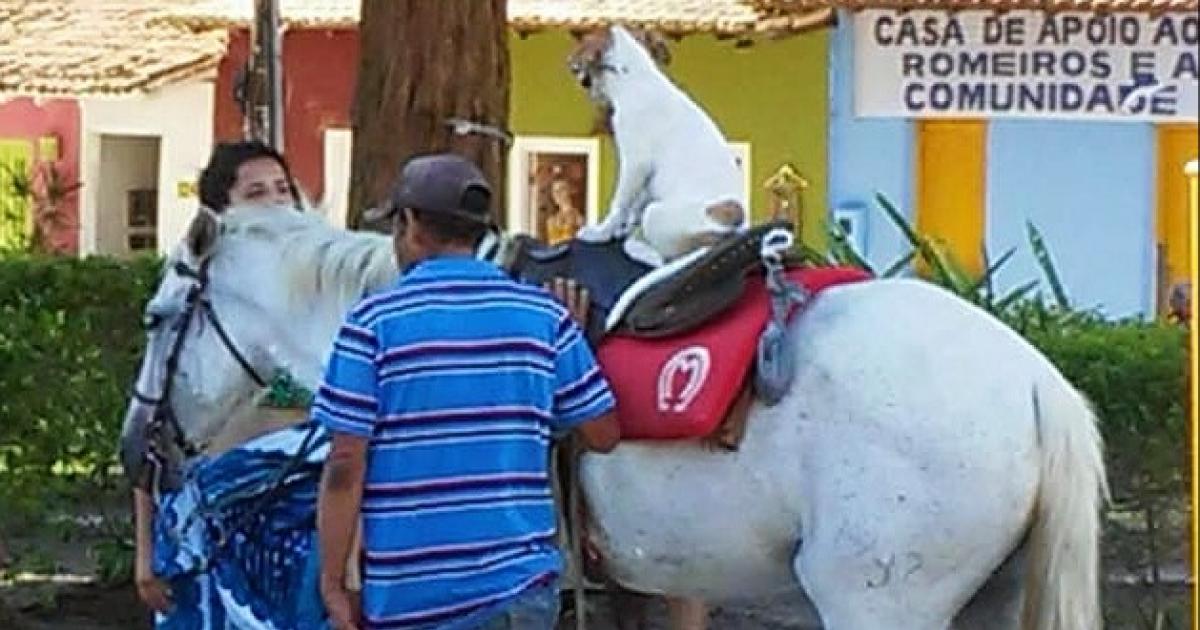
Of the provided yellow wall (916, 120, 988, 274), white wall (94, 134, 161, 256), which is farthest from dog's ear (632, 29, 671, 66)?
white wall (94, 134, 161, 256)

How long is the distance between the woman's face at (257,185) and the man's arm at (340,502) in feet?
5.17

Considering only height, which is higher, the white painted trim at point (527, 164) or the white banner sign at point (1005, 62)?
the white banner sign at point (1005, 62)

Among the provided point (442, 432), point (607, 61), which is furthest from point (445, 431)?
point (607, 61)

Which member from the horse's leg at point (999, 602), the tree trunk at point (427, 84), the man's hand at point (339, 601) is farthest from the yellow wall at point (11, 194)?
the man's hand at point (339, 601)

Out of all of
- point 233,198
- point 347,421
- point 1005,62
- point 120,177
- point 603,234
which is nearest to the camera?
point 347,421

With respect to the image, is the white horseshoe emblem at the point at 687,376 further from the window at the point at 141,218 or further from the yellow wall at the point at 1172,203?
the window at the point at 141,218

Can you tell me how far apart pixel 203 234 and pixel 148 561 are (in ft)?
2.38

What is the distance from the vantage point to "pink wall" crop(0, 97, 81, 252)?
83.6 feet

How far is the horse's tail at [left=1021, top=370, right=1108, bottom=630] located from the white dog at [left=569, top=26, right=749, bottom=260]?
3.31 ft

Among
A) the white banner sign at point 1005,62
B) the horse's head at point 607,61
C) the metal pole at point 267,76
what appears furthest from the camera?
the white banner sign at point 1005,62

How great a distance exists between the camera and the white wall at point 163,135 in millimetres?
24406

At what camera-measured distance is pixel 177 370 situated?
6.61 m

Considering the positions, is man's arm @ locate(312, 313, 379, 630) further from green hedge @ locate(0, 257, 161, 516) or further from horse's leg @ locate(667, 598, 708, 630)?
green hedge @ locate(0, 257, 161, 516)

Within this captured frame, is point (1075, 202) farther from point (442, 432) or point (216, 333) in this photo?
point (442, 432)
